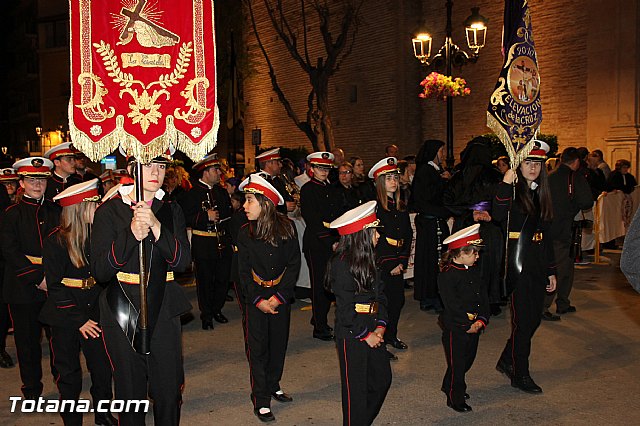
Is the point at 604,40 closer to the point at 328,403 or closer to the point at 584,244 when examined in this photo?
the point at 584,244

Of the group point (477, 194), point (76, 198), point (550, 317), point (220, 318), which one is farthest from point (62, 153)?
point (550, 317)

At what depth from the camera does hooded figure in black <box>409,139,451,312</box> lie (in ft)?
32.8

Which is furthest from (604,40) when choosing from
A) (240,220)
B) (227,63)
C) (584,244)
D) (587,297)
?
(227,63)

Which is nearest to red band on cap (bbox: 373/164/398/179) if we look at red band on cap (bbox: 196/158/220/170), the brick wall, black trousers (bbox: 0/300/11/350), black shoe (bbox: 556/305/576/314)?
red band on cap (bbox: 196/158/220/170)

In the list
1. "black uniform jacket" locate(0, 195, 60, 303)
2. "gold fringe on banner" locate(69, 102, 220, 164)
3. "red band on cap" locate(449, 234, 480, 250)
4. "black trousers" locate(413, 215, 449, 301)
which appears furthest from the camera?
"black trousers" locate(413, 215, 449, 301)

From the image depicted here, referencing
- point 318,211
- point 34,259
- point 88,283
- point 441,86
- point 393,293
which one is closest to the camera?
point 88,283

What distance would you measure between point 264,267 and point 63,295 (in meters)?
1.67

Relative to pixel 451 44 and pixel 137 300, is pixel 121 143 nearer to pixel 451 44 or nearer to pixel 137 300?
pixel 137 300

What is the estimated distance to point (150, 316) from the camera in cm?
472

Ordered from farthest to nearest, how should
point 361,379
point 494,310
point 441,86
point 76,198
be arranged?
1. point 441,86
2. point 494,310
3. point 76,198
4. point 361,379

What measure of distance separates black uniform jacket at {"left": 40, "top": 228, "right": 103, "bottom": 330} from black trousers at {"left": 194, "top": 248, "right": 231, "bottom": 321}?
3.93m

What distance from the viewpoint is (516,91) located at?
7.46 m

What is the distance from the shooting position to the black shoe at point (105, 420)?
5.99 m

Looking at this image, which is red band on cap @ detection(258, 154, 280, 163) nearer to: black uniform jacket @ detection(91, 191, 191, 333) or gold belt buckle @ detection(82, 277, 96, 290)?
gold belt buckle @ detection(82, 277, 96, 290)
